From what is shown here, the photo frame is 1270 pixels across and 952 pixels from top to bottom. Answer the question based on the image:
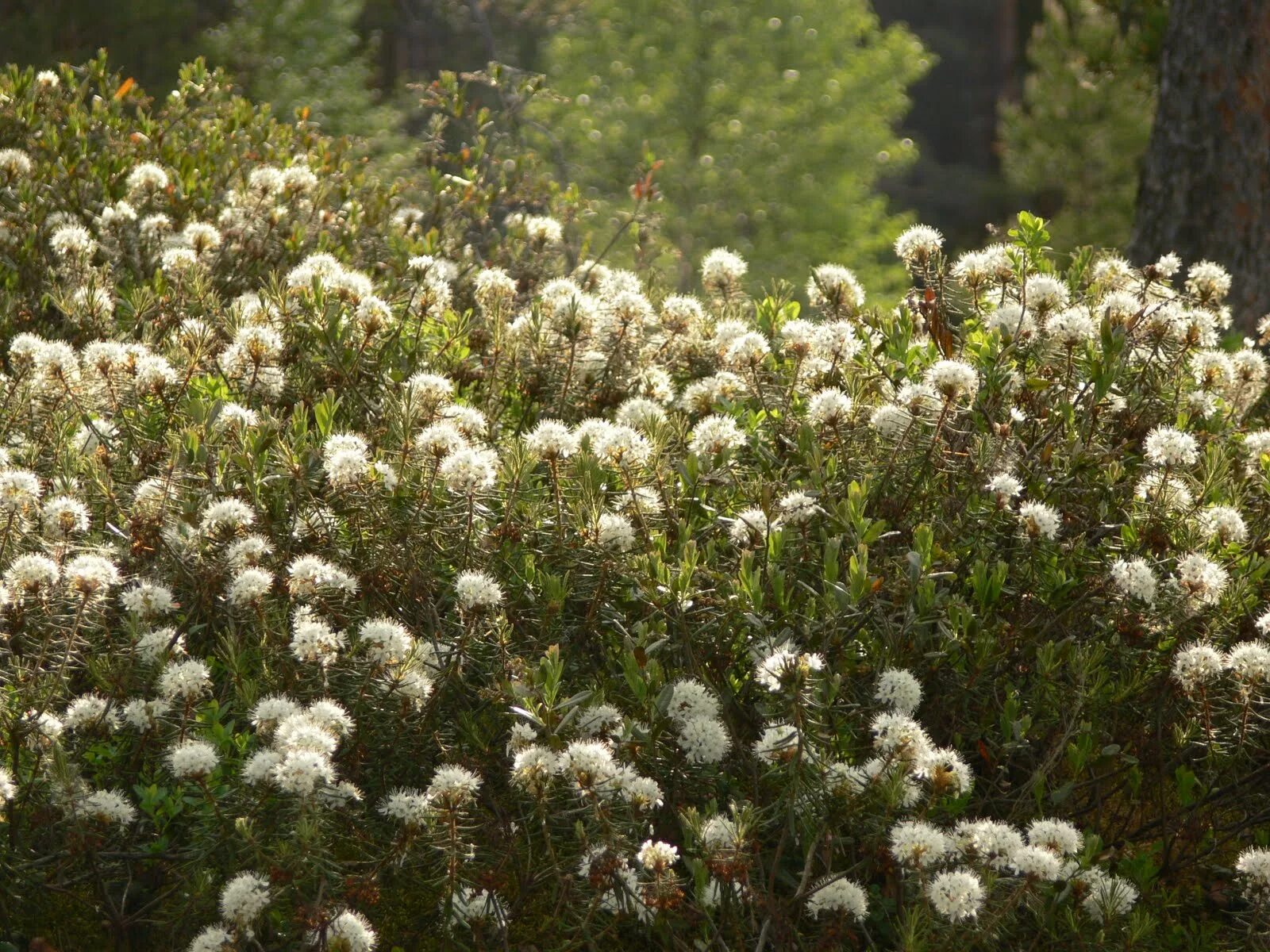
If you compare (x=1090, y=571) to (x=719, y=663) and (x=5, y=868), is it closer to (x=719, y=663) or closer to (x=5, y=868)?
(x=719, y=663)

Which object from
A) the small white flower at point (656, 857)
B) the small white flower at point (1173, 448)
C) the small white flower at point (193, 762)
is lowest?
the small white flower at point (193, 762)

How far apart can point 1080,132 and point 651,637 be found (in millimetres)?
15759

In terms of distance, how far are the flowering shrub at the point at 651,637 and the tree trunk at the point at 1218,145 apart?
5118 mm

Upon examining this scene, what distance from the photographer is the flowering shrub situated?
8.57 feet

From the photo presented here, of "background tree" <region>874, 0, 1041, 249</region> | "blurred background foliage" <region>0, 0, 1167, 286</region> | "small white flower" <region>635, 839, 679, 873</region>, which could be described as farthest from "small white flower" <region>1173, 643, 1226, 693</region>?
"background tree" <region>874, 0, 1041, 249</region>

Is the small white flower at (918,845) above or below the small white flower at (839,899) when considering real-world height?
above

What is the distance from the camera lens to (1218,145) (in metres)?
8.49

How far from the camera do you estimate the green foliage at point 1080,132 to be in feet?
52.2

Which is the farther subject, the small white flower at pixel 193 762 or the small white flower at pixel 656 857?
the small white flower at pixel 193 762

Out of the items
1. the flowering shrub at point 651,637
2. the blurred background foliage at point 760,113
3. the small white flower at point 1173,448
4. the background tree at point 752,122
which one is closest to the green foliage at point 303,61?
the blurred background foliage at point 760,113

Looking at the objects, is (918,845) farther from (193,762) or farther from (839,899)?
(193,762)

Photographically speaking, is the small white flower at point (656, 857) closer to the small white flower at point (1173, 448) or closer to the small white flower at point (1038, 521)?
the small white flower at point (1038, 521)

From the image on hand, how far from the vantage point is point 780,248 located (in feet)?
55.1

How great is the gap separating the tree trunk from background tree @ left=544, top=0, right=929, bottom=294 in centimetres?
788
